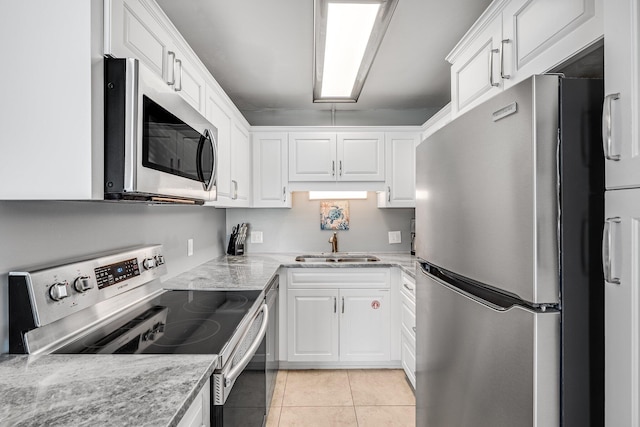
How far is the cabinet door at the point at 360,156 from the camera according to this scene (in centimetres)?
303

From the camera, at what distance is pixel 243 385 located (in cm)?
132

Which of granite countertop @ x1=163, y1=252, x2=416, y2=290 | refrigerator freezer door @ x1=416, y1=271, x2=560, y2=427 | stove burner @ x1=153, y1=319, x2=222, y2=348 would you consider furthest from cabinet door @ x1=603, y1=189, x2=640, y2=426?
granite countertop @ x1=163, y1=252, x2=416, y2=290

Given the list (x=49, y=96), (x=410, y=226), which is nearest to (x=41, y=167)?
(x=49, y=96)

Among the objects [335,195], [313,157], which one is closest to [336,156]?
[313,157]

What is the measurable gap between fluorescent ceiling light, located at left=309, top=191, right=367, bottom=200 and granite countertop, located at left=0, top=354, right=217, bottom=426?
2.39m

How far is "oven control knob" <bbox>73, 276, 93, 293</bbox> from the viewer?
1163 millimetres

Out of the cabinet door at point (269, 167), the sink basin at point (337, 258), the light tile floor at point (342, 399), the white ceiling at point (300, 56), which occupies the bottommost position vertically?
the light tile floor at point (342, 399)

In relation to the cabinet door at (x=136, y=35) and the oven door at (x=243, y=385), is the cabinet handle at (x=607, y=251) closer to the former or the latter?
the oven door at (x=243, y=385)

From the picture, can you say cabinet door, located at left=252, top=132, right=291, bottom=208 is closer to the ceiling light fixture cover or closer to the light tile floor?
the ceiling light fixture cover

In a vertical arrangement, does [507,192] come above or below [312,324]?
above

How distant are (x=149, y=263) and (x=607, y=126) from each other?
69.1 inches

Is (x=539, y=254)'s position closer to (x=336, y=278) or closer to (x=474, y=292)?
(x=474, y=292)

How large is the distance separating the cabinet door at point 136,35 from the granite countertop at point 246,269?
110cm

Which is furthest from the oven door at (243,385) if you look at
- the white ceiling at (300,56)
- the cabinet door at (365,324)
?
the white ceiling at (300,56)
